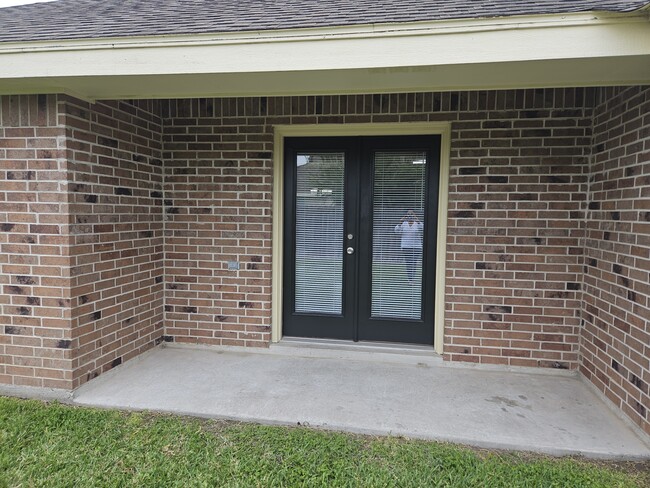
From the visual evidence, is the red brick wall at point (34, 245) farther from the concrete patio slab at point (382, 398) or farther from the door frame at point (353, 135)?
the door frame at point (353, 135)

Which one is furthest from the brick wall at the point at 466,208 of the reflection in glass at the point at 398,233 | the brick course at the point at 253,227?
the reflection in glass at the point at 398,233

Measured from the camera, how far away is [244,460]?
2135 millimetres

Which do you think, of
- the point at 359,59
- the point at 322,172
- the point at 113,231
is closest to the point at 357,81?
the point at 359,59

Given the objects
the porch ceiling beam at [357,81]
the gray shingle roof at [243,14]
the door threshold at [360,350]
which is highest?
the gray shingle roof at [243,14]

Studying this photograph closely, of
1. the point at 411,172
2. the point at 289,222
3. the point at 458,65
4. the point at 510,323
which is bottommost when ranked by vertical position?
the point at 510,323

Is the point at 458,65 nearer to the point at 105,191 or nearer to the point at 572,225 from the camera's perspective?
the point at 572,225

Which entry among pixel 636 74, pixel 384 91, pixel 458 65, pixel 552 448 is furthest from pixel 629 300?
pixel 384 91

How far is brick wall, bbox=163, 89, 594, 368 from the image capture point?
323 centimetres

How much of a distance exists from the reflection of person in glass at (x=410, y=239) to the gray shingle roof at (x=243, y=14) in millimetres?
1749

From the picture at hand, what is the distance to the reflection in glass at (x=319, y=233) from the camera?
3711 millimetres

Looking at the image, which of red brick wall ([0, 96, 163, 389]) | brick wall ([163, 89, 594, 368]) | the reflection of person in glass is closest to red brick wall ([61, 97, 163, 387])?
red brick wall ([0, 96, 163, 389])

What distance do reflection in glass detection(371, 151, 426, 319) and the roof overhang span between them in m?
0.98

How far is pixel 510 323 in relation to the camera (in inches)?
131

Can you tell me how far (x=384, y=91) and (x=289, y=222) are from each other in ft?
5.17
